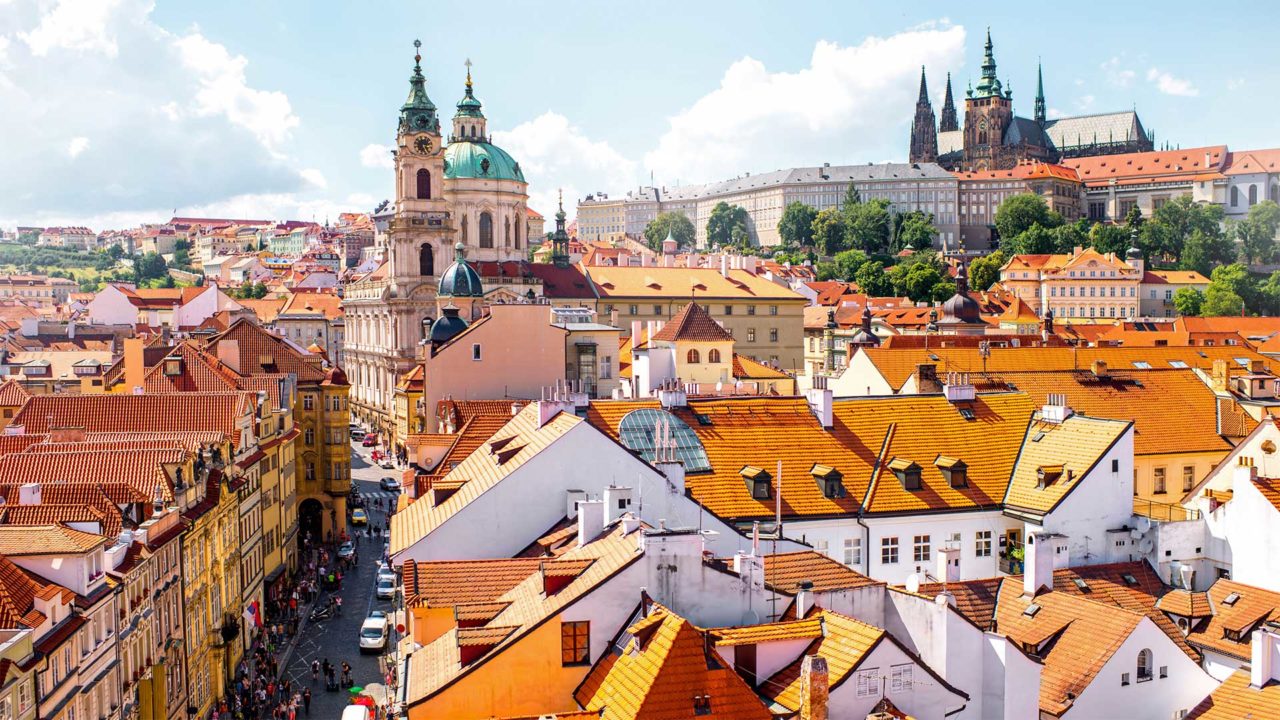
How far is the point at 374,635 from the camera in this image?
134 ft

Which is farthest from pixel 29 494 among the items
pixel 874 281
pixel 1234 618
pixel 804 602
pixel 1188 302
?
pixel 874 281

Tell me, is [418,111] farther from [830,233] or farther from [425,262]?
[830,233]

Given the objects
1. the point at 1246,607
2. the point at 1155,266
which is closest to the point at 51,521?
the point at 1246,607

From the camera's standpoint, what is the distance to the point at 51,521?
2964cm

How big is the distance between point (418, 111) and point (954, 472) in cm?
7383

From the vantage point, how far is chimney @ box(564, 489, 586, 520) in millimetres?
28066

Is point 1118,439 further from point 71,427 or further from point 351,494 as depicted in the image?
point 351,494

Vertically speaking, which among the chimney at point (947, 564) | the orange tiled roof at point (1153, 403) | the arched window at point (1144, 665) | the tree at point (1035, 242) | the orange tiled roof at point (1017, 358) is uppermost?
the tree at point (1035, 242)

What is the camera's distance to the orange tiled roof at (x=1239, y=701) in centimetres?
2300

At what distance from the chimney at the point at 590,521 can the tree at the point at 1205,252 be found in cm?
16314

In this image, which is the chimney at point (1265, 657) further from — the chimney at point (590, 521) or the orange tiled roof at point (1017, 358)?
the orange tiled roof at point (1017, 358)

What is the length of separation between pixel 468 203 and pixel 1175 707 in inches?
3406

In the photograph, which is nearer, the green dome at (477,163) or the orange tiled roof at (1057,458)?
the orange tiled roof at (1057,458)

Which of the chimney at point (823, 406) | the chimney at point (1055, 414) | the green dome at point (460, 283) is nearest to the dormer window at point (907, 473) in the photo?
the chimney at point (823, 406)
